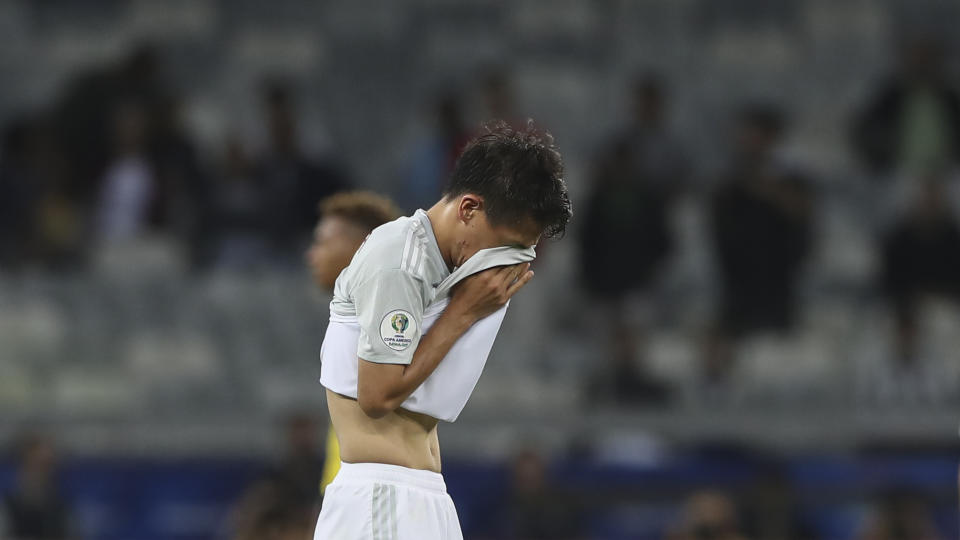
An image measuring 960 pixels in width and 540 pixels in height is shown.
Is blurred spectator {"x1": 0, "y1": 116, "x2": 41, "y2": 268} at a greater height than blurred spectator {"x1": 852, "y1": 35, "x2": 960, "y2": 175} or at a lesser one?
lesser

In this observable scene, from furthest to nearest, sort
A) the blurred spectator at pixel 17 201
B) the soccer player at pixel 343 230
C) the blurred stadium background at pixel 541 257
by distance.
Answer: the blurred spectator at pixel 17 201 < the blurred stadium background at pixel 541 257 < the soccer player at pixel 343 230

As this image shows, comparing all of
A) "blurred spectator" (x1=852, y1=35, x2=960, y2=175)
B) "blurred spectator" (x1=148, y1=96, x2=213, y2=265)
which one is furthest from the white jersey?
"blurred spectator" (x1=852, y1=35, x2=960, y2=175)

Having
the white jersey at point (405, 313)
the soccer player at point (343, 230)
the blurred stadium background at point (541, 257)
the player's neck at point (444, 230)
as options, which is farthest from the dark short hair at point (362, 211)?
the blurred stadium background at point (541, 257)

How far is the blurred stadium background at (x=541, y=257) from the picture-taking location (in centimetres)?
885

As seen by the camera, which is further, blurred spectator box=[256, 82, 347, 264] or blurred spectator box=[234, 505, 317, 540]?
blurred spectator box=[256, 82, 347, 264]

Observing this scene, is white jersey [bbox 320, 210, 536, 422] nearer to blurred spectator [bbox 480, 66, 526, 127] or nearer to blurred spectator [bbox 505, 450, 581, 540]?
blurred spectator [bbox 505, 450, 581, 540]

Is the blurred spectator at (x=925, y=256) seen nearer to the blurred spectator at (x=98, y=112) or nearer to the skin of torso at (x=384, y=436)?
the blurred spectator at (x=98, y=112)

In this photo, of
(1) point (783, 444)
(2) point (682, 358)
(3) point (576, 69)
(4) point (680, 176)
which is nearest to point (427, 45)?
(3) point (576, 69)

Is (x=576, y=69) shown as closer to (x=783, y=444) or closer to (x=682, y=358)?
(x=682, y=358)

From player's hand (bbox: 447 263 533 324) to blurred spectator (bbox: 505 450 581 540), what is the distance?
16.9 feet

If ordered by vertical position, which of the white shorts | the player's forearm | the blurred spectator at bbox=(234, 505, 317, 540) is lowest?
the white shorts

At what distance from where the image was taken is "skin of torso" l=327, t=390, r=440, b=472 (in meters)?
3.47

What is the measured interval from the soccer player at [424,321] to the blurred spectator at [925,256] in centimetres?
740

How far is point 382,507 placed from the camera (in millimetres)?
3418
